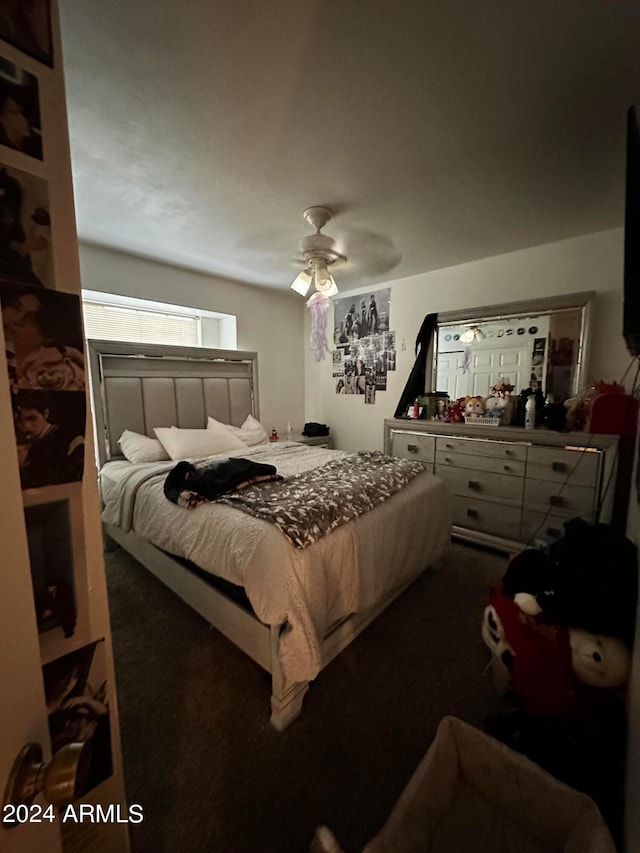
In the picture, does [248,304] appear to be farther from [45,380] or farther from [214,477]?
[45,380]

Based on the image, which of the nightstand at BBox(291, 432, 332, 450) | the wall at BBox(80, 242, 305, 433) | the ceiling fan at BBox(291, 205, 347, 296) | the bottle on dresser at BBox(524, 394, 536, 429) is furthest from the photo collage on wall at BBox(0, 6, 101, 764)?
the nightstand at BBox(291, 432, 332, 450)

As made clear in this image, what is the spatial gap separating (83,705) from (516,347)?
337cm

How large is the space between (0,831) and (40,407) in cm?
52


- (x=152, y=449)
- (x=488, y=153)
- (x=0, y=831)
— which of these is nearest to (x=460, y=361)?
(x=488, y=153)

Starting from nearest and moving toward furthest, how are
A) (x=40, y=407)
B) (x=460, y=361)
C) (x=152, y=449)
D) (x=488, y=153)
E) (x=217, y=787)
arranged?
(x=40, y=407)
(x=217, y=787)
(x=488, y=153)
(x=152, y=449)
(x=460, y=361)

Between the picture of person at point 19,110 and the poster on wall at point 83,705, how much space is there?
89 cm

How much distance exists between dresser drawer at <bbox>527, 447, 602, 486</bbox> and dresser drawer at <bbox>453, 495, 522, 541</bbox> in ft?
1.10

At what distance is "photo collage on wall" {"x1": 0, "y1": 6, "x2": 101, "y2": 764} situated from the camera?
1.74 ft

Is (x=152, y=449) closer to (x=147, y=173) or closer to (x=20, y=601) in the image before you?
(x=147, y=173)

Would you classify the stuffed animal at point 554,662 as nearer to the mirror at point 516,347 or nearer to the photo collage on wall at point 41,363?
the photo collage on wall at point 41,363

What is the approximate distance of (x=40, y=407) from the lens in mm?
566

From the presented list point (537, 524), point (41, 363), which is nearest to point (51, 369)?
point (41, 363)

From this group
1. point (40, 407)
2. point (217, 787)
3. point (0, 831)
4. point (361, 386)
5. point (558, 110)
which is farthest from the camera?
point (361, 386)

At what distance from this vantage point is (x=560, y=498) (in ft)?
7.74
